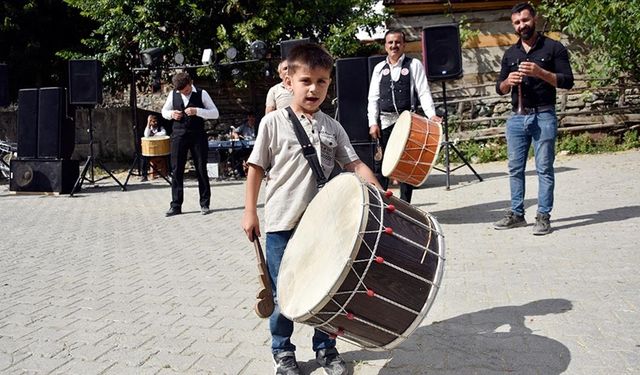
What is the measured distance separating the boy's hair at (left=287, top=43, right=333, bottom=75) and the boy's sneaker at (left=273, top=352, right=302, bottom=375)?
1.40m

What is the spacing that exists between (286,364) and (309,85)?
1381mm

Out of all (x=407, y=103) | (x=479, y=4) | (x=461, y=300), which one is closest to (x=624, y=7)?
(x=479, y=4)

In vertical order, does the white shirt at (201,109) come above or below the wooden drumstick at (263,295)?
above

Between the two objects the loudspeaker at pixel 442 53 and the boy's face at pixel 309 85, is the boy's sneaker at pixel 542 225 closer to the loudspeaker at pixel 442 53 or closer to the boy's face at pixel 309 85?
the boy's face at pixel 309 85

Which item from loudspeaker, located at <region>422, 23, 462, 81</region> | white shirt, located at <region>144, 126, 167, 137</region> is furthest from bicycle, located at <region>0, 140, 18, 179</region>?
loudspeaker, located at <region>422, 23, 462, 81</region>

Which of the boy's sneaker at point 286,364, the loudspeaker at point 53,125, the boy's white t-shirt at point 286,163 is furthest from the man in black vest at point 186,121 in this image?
the boy's sneaker at point 286,364

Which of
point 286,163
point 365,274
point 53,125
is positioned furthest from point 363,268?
point 53,125

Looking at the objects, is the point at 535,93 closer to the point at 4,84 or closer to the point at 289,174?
the point at 289,174

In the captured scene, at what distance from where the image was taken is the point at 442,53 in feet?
30.4

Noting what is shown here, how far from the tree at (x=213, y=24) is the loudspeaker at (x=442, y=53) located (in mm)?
5246

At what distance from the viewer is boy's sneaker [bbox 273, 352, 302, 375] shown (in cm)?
296

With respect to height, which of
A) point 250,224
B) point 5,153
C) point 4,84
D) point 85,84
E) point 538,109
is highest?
point 4,84

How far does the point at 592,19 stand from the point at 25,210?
11.7m

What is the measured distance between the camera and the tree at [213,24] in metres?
14.1
